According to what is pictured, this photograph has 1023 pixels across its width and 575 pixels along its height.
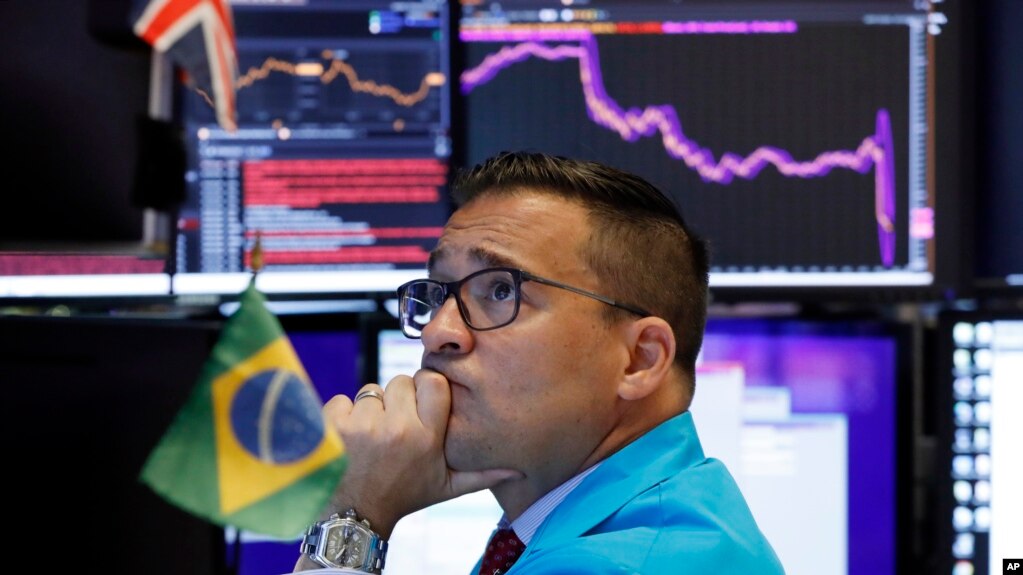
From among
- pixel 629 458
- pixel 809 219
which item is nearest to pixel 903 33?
pixel 809 219

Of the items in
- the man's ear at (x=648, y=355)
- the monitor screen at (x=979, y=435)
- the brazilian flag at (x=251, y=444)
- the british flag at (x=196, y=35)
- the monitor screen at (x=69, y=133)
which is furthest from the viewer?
the monitor screen at (x=979, y=435)

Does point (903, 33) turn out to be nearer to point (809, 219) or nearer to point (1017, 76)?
point (1017, 76)

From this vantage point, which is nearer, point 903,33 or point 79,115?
point 79,115

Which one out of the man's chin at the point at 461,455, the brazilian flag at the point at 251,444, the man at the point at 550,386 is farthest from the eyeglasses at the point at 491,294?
the brazilian flag at the point at 251,444

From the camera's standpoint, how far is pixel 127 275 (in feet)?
5.65

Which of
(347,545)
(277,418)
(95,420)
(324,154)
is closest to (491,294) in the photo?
(347,545)

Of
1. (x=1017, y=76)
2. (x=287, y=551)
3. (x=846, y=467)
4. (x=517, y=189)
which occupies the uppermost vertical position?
(x=1017, y=76)

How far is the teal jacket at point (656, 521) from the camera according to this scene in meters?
0.91

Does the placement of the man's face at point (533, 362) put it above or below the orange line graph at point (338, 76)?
below

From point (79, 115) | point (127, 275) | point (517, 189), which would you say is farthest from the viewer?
point (127, 275)

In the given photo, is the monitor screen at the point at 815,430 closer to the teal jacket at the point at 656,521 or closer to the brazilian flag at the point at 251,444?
the teal jacket at the point at 656,521

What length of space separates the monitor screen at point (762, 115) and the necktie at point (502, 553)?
736 millimetres

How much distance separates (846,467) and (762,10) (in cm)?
73

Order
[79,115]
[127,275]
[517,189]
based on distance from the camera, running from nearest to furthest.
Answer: [79,115], [517,189], [127,275]
